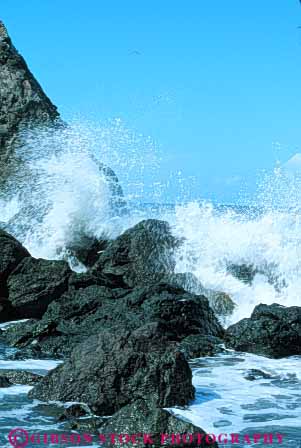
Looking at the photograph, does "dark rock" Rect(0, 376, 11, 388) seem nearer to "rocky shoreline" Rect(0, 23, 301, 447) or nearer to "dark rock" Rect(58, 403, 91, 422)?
"rocky shoreline" Rect(0, 23, 301, 447)

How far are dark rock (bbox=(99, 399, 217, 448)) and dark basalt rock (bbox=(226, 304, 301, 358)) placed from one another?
3656 millimetres

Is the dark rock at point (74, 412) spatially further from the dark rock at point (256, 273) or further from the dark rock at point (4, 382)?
the dark rock at point (256, 273)

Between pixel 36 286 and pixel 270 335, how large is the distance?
3.52m

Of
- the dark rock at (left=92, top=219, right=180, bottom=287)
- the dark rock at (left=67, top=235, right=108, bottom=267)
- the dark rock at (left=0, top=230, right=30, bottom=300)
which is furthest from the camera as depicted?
the dark rock at (left=67, top=235, right=108, bottom=267)

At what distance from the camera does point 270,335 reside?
27.2 ft

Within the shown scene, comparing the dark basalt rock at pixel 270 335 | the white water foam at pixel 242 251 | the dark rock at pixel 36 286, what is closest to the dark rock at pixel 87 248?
the white water foam at pixel 242 251

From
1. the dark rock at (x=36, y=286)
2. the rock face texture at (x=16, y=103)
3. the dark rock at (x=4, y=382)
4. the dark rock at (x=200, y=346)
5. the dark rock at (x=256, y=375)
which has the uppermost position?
the rock face texture at (x=16, y=103)

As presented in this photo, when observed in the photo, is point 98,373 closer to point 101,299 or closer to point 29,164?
point 101,299

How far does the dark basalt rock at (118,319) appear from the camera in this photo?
8.11 metres

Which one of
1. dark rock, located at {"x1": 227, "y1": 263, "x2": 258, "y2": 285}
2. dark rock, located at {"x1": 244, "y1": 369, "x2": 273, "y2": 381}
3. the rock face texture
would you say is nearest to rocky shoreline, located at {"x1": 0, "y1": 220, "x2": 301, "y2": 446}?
dark rock, located at {"x1": 244, "y1": 369, "x2": 273, "y2": 381}

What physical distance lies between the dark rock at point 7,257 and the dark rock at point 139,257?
3.80ft

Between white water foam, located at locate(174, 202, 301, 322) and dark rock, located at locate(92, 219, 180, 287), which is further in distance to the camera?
white water foam, located at locate(174, 202, 301, 322)

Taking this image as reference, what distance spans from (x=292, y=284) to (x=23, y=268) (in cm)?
486

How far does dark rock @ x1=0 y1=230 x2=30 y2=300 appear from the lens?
1044 cm
